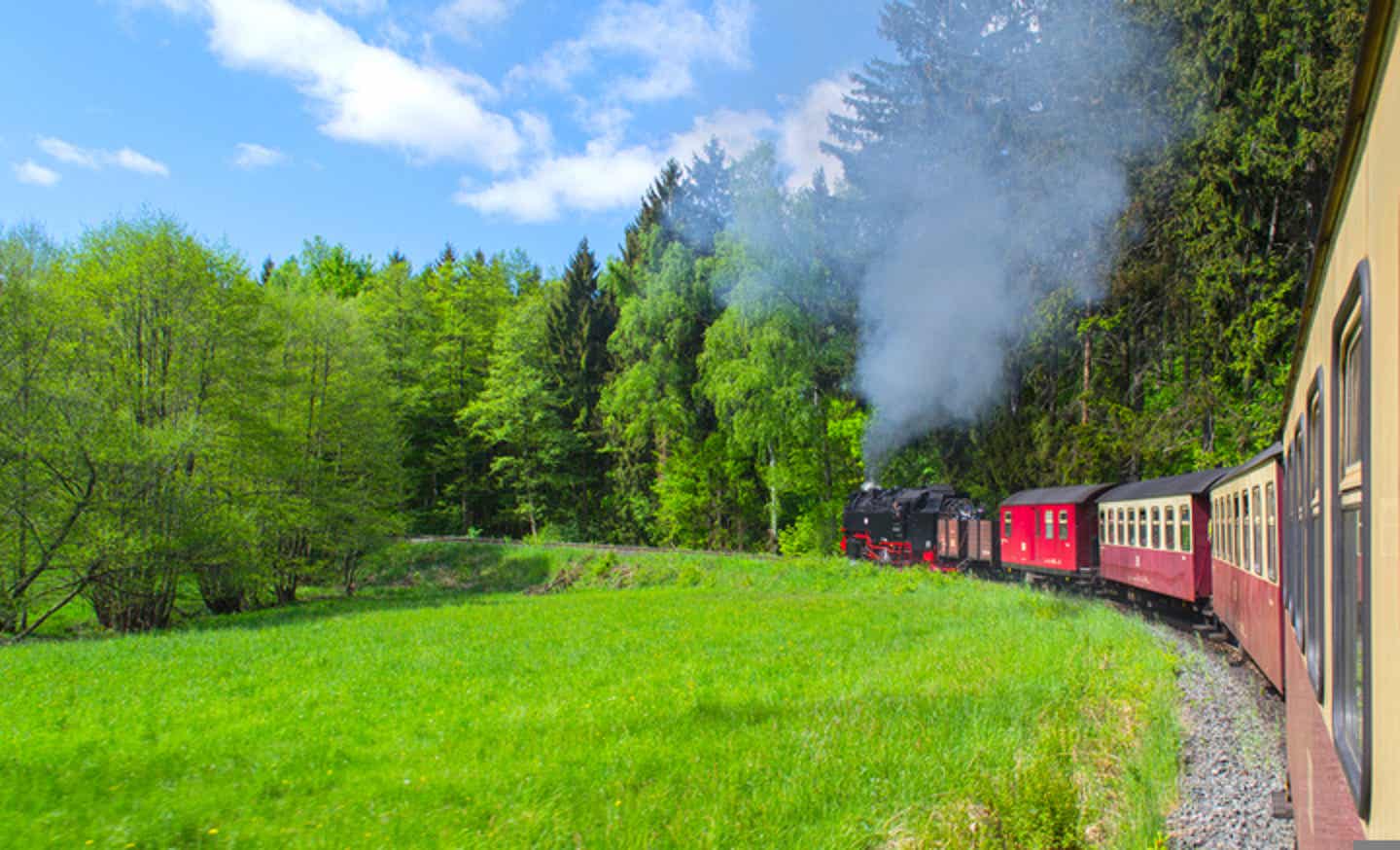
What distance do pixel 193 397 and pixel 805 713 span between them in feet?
68.8

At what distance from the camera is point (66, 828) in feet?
19.5

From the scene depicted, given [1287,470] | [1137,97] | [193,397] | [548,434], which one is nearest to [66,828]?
[1287,470]

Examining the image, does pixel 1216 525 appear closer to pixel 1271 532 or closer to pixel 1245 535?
pixel 1245 535

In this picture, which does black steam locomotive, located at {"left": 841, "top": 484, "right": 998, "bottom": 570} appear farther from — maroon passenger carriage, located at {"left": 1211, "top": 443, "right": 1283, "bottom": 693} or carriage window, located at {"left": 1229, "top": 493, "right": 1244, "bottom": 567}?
carriage window, located at {"left": 1229, "top": 493, "right": 1244, "bottom": 567}

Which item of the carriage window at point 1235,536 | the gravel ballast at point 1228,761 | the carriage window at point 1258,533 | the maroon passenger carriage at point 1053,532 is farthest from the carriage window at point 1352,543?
the maroon passenger carriage at point 1053,532

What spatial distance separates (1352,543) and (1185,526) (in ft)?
41.3

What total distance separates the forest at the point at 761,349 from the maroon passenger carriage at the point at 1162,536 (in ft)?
23.9

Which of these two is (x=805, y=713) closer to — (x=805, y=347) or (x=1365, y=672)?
(x=1365, y=672)

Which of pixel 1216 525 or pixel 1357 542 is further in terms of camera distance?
pixel 1216 525

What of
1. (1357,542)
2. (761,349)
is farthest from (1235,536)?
(761,349)

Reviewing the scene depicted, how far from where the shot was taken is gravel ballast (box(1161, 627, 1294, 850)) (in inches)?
229

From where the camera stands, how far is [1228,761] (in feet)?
23.9

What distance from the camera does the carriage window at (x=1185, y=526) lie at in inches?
528

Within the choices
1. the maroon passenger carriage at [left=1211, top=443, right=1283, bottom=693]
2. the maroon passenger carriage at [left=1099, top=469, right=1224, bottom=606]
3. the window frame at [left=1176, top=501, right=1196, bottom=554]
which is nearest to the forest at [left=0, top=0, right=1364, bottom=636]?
Result: the maroon passenger carriage at [left=1099, top=469, right=1224, bottom=606]
